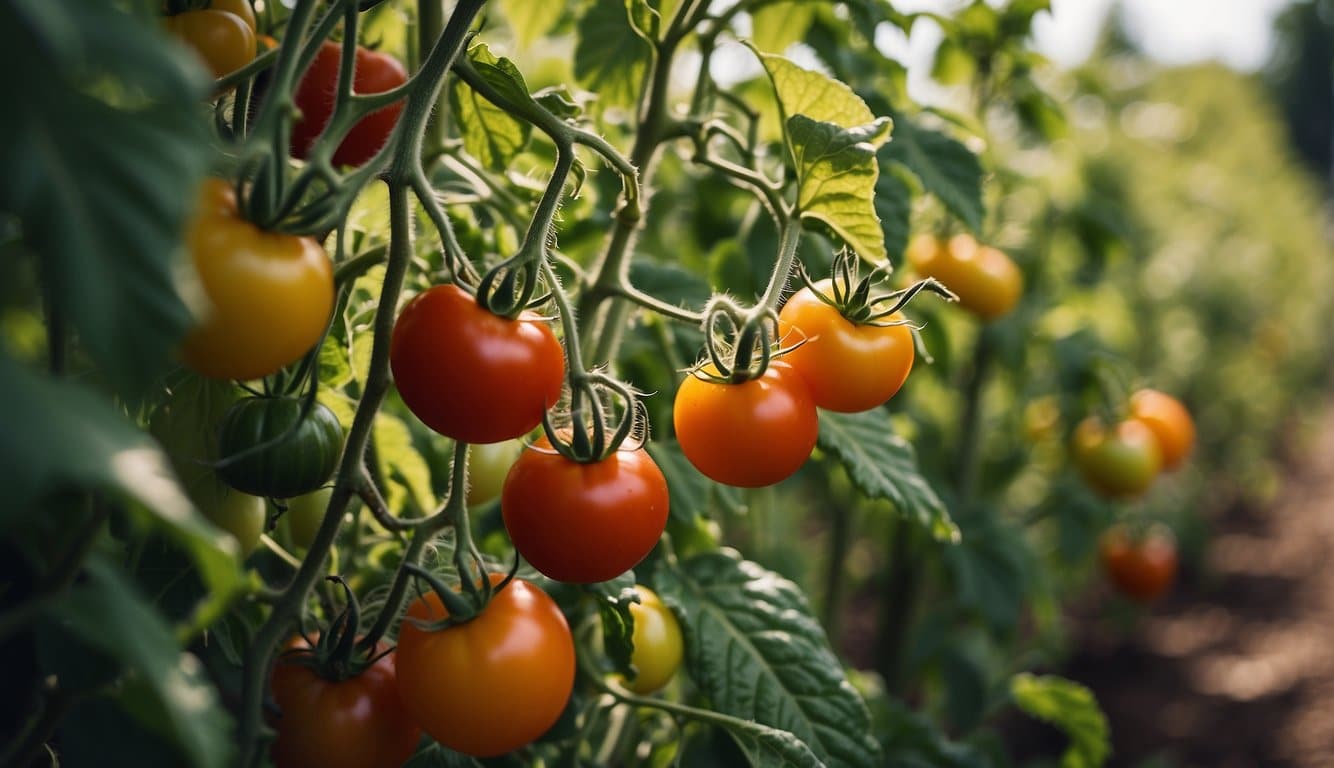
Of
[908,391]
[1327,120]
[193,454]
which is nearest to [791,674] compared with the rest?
[193,454]

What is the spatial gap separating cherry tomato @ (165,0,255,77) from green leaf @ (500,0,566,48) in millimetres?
429

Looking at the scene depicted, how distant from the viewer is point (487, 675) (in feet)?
2.00

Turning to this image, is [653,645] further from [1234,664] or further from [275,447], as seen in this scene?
[1234,664]

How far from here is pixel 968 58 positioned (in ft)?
4.87

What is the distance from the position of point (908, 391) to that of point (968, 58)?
0.69 metres

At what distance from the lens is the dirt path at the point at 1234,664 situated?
283 cm

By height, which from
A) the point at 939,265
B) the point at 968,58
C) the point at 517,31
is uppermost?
the point at 968,58

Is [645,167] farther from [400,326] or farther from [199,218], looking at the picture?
[199,218]

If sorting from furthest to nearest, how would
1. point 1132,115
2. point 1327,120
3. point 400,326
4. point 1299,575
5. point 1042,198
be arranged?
1. point 1327,120
2. point 1132,115
3. point 1299,575
4. point 1042,198
5. point 400,326

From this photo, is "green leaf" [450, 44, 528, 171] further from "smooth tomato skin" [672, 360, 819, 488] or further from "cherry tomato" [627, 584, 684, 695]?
"cherry tomato" [627, 584, 684, 695]

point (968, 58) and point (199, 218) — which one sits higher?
point (968, 58)

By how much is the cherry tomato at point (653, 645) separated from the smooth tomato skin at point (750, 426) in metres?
0.26

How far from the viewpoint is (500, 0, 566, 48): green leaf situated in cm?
107

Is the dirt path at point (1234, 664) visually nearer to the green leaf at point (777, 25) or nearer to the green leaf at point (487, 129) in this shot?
the green leaf at point (777, 25)
